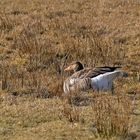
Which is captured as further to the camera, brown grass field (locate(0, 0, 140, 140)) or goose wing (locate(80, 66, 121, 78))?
goose wing (locate(80, 66, 121, 78))

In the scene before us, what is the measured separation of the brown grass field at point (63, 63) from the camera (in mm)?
7969

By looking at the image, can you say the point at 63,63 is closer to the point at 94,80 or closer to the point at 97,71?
the point at 97,71

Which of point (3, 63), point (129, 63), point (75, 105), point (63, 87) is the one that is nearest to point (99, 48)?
point (129, 63)

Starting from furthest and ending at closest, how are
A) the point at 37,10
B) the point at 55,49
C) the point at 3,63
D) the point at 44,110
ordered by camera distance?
the point at 37,10 < the point at 55,49 < the point at 3,63 < the point at 44,110

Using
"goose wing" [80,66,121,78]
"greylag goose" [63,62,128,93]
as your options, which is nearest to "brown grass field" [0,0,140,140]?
"greylag goose" [63,62,128,93]

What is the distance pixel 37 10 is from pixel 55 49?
4142 millimetres

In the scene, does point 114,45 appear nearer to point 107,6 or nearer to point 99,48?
point 99,48

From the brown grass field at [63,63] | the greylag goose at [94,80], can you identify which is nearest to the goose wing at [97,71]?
the greylag goose at [94,80]

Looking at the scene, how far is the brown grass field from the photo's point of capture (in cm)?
797

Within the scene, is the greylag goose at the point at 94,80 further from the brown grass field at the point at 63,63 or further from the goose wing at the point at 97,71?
the brown grass field at the point at 63,63

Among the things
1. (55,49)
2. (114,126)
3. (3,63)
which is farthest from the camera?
(55,49)

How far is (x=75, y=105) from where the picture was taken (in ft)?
30.1

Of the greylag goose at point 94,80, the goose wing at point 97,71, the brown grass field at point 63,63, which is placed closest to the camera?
the brown grass field at point 63,63

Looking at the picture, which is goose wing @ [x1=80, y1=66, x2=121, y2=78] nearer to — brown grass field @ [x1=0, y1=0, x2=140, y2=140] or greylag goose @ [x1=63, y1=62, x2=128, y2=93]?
greylag goose @ [x1=63, y1=62, x2=128, y2=93]
